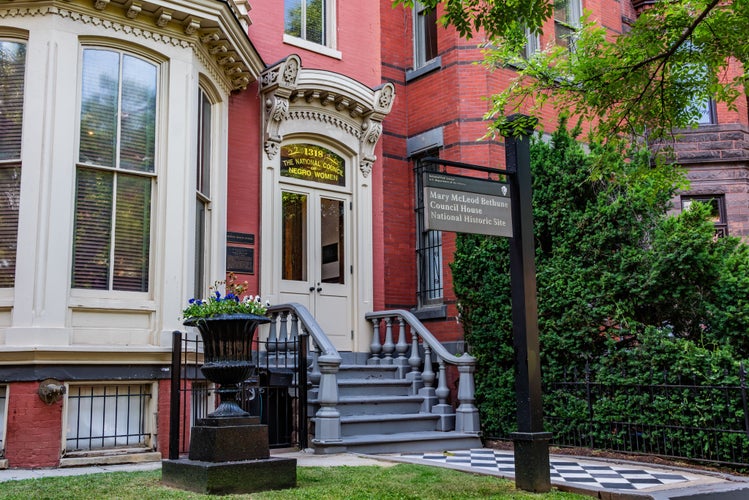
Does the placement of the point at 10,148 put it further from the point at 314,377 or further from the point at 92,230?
the point at 314,377

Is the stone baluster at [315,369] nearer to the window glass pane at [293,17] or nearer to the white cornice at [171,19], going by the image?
the white cornice at [171,19]

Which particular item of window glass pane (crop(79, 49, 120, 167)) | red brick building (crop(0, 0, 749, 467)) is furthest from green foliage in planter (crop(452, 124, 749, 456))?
window glass pane (crop(79, 49, 120, 167))

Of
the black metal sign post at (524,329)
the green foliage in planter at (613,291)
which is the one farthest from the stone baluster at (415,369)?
the black metal sign post at (524,329)

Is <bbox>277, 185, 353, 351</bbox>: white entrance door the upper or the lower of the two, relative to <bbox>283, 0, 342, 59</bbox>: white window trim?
lower

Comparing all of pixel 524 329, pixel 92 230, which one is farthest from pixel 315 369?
pixel 524 329

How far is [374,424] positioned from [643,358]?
11.3 feet

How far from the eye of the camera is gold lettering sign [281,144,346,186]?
12.2 metres

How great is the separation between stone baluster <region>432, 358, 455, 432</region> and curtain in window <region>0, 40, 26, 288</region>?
5.71 m

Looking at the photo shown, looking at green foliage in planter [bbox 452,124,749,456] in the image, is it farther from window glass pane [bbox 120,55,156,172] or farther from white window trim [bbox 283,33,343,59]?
window glass pane [bbox 120,55,156,172]

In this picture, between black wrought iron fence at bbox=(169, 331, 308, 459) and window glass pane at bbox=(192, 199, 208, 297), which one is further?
window glass pane at bbox=(192, 199, 208, 297)

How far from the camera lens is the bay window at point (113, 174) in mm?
8562

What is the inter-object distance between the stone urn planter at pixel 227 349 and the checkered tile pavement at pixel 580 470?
2.85 meters

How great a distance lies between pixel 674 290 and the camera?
9.27 metres

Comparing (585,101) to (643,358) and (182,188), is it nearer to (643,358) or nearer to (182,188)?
(643,358)
